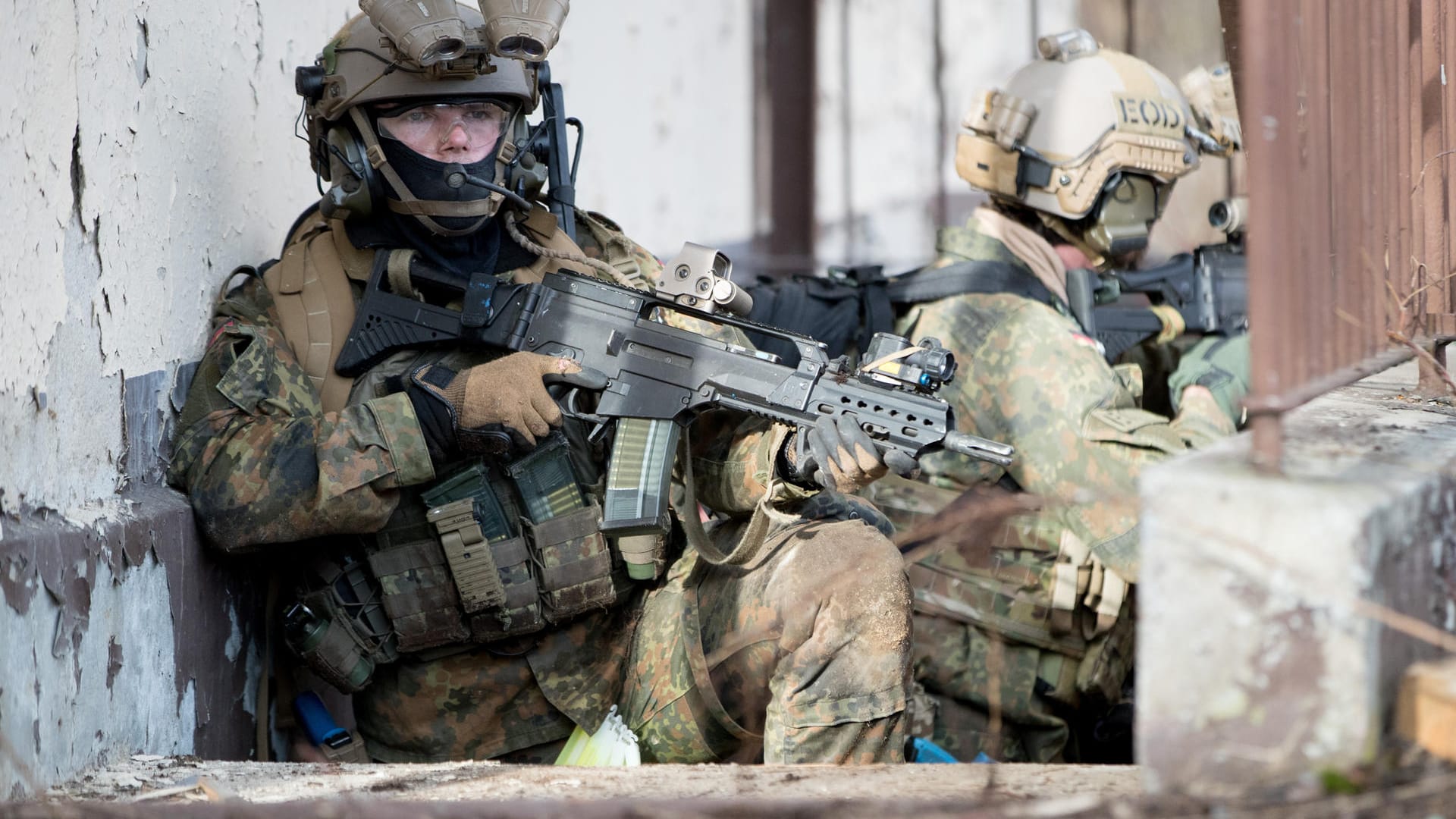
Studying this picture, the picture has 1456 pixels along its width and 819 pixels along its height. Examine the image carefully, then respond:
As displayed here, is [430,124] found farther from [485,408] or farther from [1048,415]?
[1048,415]

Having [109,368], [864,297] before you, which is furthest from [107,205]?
[864,297]

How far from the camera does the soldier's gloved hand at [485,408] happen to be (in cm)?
276

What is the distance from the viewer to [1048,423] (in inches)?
139

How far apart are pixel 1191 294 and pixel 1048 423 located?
55.8 inches

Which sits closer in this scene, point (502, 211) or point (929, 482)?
point (502, 211)

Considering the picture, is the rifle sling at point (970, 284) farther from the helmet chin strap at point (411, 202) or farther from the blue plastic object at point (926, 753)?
the helmet chin strap at point (411, 202)

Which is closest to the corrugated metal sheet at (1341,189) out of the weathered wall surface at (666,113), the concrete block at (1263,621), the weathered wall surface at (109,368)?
the concrete block at (1263,621)

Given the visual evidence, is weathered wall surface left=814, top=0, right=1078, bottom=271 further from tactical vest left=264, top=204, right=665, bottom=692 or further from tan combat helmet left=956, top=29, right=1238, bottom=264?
tactical vest left=264, top=204, right=665, bottom=692

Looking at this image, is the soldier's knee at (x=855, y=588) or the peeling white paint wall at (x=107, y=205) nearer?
the peeling white paint wall at (x=107, y=205)

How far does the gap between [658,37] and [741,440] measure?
3607 millimetres

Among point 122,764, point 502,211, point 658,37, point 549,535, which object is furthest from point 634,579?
point 658,37

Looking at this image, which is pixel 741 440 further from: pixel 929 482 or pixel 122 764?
pixel 122 764

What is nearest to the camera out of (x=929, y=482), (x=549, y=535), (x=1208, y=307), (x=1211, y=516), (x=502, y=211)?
(x=1211, y=516)

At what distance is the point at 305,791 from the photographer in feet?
6.79
